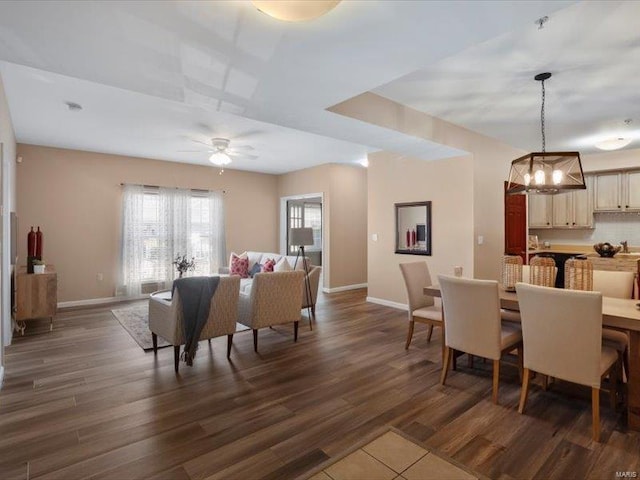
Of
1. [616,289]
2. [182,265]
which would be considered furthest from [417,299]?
[182,265]

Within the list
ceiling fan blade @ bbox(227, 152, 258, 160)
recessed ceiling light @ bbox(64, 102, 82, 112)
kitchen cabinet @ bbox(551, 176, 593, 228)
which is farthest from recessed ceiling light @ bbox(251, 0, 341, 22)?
kitchen cabinet @ bbox(551, 176, 593, 228)

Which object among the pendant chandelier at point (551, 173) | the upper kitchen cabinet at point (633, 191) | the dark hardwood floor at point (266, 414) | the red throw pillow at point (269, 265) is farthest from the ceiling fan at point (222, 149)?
the upper kitchen cabinet at point (633, 191)

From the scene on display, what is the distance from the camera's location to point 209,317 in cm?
333

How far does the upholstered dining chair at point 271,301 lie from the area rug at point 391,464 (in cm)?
187

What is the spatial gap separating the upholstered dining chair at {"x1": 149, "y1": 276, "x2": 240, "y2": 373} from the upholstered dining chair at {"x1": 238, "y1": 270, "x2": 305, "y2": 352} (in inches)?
9.3

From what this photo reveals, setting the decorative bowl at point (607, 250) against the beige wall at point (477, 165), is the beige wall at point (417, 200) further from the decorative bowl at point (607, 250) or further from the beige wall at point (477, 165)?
the decorative bowl at point (607, 250)

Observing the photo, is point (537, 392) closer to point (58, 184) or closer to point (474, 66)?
point (474, 66)

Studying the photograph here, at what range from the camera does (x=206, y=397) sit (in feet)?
8.86

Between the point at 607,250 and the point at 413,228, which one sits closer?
the point at 607,250

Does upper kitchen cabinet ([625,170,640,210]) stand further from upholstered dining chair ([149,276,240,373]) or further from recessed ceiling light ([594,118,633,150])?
upholstered dining chair ([149,276,240,373])

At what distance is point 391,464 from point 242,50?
8.51ft

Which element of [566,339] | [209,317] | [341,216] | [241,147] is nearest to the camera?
[566,339]

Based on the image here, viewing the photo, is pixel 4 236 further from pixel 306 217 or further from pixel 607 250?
pixel 607 250

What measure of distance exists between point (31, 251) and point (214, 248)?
3.17 metres
